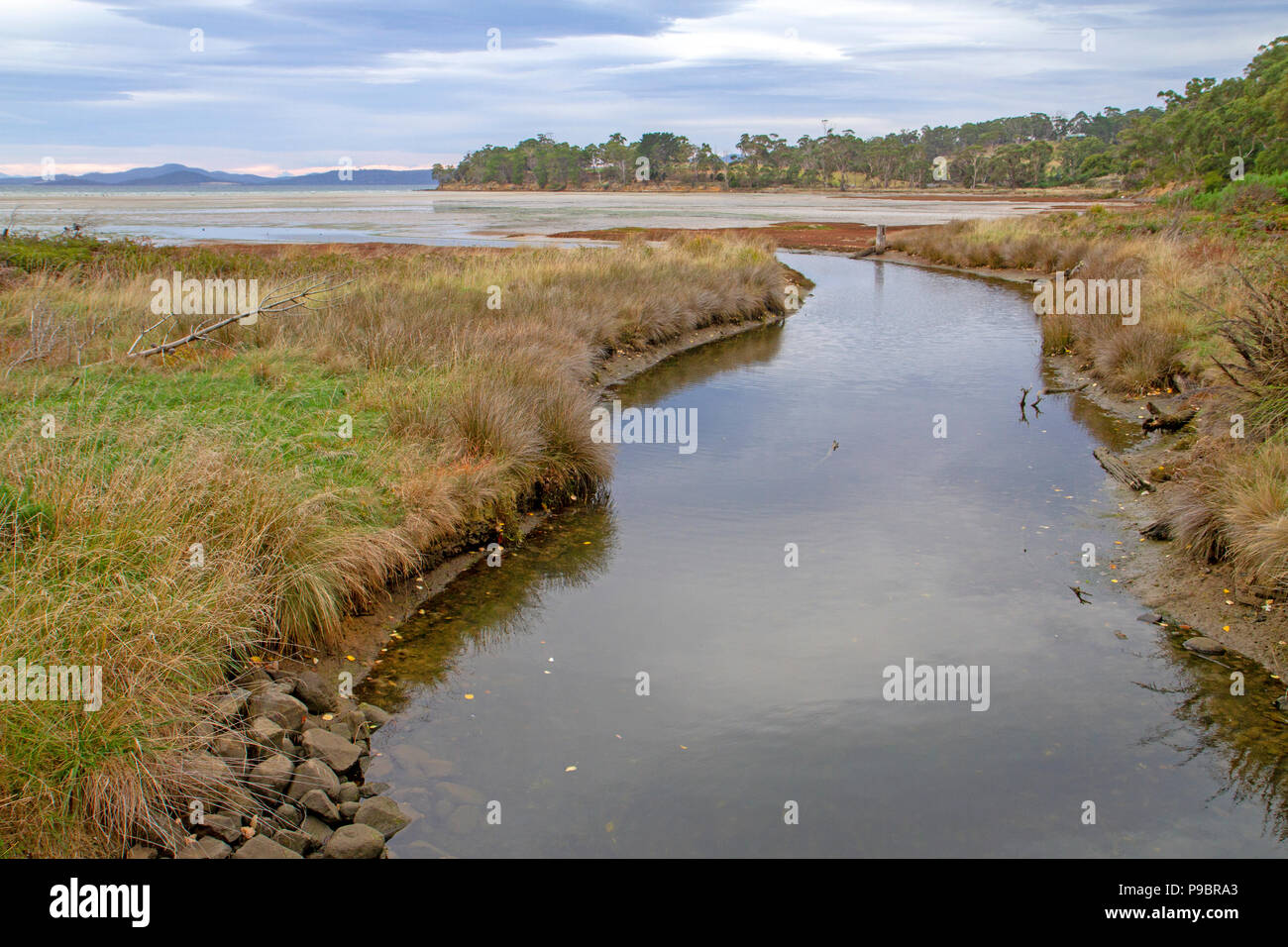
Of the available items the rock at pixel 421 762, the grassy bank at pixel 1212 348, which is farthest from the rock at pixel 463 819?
the grassy bank at pixel 1212 348

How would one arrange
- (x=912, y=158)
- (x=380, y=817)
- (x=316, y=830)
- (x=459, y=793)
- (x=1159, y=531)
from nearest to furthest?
(x=316, y=830)
(x=380, y=817)
(x=459, y=793)
(x=1159, y=531)
(x=912, y=158)

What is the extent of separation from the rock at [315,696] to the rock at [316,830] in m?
1.16

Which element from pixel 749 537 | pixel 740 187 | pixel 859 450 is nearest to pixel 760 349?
pixel 859 450

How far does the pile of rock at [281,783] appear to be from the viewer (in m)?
4.55

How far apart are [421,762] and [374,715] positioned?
0.60 meters

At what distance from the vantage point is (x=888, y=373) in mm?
17578

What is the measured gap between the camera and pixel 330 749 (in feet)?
18.3

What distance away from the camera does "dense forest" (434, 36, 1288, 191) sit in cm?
8131

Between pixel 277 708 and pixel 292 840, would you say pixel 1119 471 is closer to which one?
pixel 277 708

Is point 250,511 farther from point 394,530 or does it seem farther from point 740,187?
point 740,187

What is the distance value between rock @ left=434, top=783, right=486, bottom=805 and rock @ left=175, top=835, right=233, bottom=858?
1.29m

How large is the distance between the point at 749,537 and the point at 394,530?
346 centimetres

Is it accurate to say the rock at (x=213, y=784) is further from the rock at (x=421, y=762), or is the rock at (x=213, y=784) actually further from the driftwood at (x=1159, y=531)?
the driftwood at (x=1159, y=531)

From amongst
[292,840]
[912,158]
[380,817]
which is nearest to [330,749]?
[380,817]
